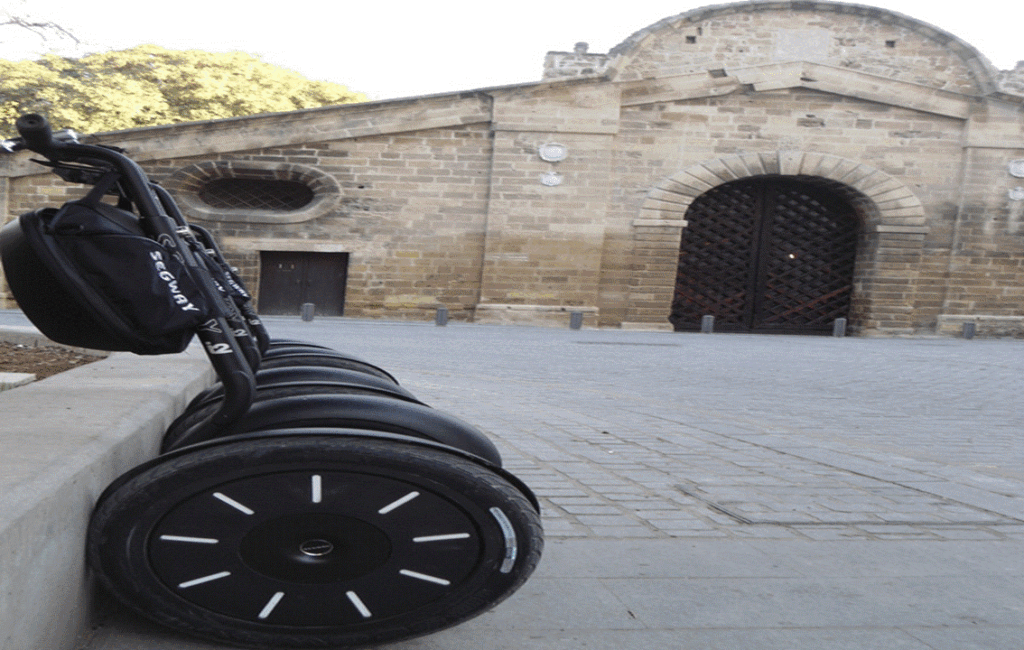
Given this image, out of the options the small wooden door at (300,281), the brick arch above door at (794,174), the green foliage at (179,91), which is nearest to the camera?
the small wooden door at (300,281)

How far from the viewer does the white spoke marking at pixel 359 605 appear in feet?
6.15

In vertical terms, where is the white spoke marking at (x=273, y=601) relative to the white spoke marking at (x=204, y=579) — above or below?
below

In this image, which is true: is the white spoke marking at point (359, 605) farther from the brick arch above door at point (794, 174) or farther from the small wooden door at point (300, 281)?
the brick arch above door at point (794, 174)

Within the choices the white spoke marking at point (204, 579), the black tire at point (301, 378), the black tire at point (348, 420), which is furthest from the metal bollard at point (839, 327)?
the white spoke marking at point (204, 579)

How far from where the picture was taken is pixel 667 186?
21.2 m

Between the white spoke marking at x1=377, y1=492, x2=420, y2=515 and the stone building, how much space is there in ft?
62.2

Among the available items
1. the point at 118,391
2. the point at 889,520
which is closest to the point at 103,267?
the point at 118,391

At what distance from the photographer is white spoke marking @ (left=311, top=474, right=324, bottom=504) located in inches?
70.9

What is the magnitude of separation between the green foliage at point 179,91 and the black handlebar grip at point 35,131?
80.7 ft

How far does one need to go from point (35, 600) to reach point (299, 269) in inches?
774

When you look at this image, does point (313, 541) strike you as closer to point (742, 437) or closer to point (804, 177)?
point (742, 437)

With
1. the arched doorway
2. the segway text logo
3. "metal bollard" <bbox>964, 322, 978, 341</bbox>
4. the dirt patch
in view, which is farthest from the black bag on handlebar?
"metal bollard" <bbox>964, 322, 978, 341</bbox>

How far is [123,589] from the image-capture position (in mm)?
1848

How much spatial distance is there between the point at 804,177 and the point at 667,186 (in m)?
3.46
